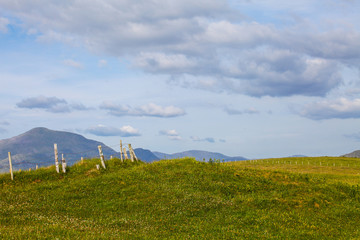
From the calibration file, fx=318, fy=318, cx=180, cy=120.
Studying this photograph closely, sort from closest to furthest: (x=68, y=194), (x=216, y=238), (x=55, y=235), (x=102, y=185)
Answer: (x=55, y=235)
(x=216, y=238)
(x=68, y=194)
(x=102, y=185)

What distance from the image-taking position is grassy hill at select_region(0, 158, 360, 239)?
854 inches

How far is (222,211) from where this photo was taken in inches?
1093

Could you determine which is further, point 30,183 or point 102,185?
point 30,183

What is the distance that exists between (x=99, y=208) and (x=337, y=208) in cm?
2262

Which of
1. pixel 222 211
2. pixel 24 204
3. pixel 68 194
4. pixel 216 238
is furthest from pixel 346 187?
pixel 24 204

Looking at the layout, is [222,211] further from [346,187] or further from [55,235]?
[346,187]

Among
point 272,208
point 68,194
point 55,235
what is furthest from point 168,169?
point 55,235

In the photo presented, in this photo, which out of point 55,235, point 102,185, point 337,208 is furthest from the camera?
point 102,185

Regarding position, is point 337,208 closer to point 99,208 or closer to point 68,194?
point 99,208

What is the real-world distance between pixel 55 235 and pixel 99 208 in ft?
38.5

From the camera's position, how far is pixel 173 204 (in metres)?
29.3

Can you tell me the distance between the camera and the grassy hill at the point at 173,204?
71.2ft

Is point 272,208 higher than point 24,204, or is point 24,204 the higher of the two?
point 24,204

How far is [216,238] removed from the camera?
20172mm
